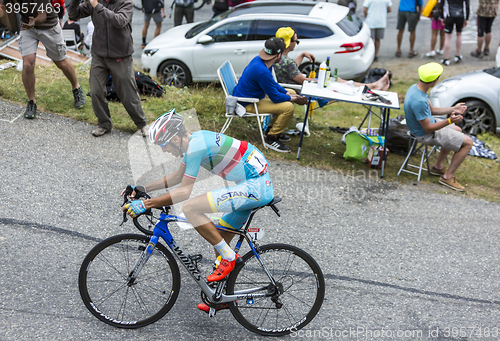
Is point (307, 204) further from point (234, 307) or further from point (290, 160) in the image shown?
point (234, 307)

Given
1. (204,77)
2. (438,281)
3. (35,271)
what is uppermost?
(204,77)

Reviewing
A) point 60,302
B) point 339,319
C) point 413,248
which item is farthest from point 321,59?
point 60,302

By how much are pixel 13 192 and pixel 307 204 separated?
336 cm

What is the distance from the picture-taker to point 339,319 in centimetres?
387

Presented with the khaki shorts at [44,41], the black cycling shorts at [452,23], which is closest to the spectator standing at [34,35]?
the khaki shorts at [44,41]

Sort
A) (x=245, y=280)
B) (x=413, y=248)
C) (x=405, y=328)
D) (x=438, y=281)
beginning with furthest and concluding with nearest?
(x=413, y=248) → (x=438, y=281) → (x=405, y=328) → (x=245, y=280)

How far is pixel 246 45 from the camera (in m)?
9.24

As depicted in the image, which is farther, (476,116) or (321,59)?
(321,59)

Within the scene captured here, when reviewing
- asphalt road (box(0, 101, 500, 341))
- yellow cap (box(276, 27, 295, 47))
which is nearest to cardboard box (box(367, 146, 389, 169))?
asphalt road (box(0, 101, 500, 341))

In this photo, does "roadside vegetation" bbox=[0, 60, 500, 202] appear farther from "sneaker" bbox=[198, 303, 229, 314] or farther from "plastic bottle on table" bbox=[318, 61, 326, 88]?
"sneaker" bbox=[198, 303, 229, 314]

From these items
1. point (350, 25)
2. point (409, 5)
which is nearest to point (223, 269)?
point (350, 25)

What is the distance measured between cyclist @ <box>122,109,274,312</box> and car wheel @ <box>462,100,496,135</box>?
596cm

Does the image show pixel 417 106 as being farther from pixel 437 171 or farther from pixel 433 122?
pixel 437 171

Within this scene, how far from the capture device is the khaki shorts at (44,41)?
624 cm
